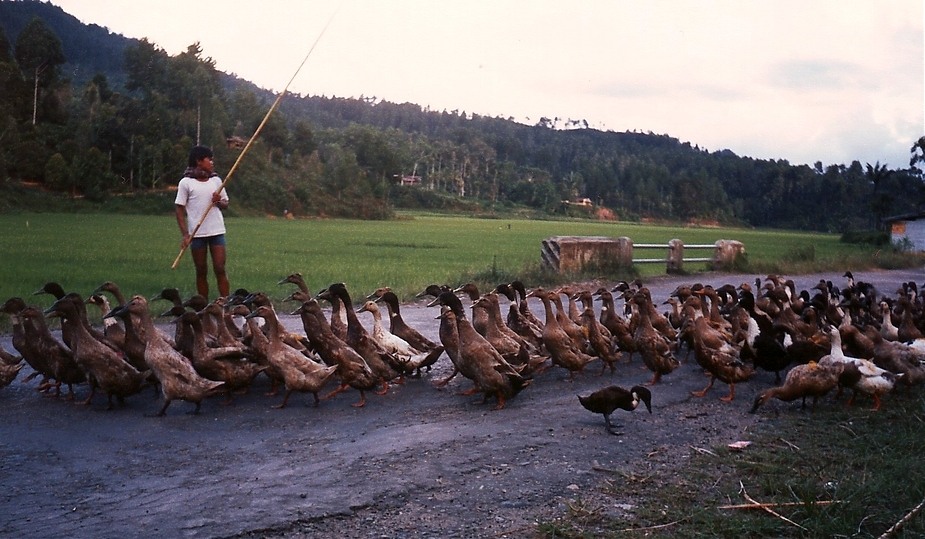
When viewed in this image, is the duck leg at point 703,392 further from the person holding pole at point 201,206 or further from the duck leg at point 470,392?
the person holding pole at point 201,206

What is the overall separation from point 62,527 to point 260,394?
3.77 m

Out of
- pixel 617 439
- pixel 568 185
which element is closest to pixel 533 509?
pixel 617 439

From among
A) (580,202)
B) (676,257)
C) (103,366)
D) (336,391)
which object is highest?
(580,202)

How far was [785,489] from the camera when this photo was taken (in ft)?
18.5

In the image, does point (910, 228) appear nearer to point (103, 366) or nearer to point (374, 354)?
point (374, 354)

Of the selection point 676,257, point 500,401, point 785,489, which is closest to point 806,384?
point 785,489

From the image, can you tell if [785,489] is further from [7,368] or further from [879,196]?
[879,196]

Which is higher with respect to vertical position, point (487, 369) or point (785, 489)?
point (487, 369)

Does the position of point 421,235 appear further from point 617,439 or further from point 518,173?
point 518,173

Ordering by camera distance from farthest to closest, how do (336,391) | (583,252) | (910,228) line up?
(910,228) < (583,252) < (336,391)

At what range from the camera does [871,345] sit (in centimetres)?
942

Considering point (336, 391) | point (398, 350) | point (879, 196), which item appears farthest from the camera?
point (879, 196)

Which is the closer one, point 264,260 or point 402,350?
point 402,350

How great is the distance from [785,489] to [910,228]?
177ft
